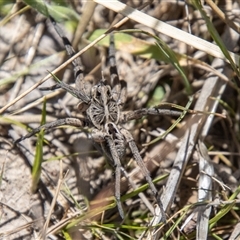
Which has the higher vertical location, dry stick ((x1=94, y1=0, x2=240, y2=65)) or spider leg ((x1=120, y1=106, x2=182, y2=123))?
dry stick ((x1=94, y1=0, x2=240, y2=65))

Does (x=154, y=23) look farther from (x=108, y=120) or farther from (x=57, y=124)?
(x=57, y=124)

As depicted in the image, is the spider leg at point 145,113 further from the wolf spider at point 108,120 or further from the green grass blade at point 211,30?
the green grass blade at point 211,30

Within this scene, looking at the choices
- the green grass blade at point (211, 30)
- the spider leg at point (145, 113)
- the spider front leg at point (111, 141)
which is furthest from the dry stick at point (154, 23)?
the spider front leg at point (111, 141)

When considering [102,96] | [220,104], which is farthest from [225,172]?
[102,96]

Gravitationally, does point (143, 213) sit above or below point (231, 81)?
below

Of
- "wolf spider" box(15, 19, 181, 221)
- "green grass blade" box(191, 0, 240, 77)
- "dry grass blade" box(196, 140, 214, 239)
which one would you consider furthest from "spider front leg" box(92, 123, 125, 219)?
"green grass blade" box(191, 0, 240, 77)

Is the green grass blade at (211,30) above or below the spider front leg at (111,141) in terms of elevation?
above

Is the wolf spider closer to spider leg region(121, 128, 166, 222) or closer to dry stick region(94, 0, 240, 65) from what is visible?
spider leg region(121, 128, 166, 222)

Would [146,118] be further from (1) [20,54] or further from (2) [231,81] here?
(1) [20,54]
